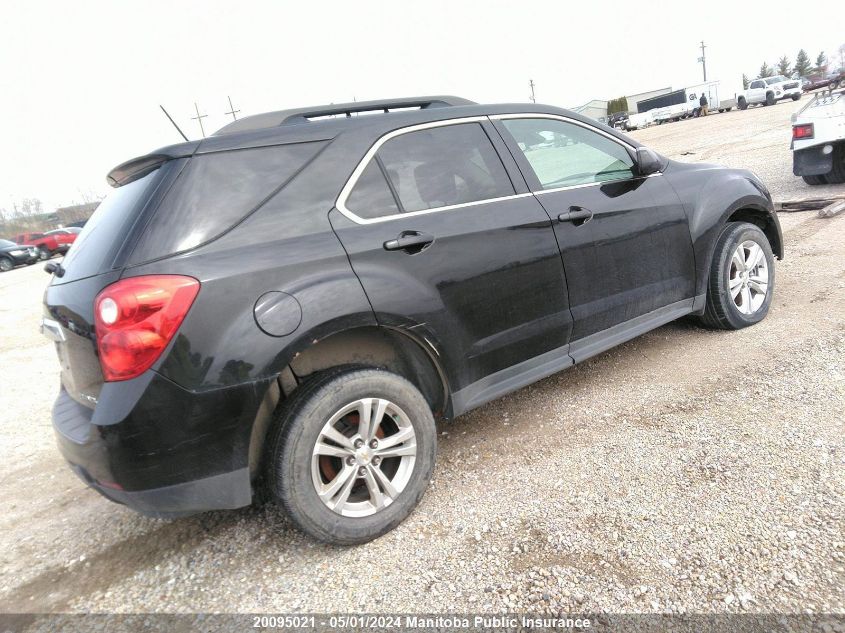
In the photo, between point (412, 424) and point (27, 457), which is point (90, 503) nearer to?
point (27, 457)

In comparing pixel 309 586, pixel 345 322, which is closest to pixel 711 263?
pixel 345 322

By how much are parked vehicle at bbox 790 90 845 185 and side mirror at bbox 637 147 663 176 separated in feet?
20.7

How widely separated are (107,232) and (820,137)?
9.27 meters

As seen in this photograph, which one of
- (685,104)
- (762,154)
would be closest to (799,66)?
(685,104)

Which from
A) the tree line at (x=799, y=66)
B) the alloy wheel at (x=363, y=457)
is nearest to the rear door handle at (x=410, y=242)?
the alloy wheel at (x=363, y=457)

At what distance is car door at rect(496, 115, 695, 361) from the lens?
→ 3.07 metres

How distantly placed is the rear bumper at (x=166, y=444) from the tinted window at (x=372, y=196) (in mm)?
907

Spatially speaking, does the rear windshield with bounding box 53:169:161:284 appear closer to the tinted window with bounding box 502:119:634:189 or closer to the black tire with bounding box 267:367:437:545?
the black tire with bounding box 267:367:437:545

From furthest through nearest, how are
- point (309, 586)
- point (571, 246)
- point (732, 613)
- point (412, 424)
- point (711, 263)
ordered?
point (711, 263) → point (571, 246) → point (412, 424) → point (309, 586) → point (732, 613)

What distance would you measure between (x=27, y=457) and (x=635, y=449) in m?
4.00

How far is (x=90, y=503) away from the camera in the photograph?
3.12m

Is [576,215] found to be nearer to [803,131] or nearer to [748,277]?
[748,277]

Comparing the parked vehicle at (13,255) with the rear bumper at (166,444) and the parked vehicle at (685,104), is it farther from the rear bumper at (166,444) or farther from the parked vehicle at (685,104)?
the parked vehicle at (685,104)

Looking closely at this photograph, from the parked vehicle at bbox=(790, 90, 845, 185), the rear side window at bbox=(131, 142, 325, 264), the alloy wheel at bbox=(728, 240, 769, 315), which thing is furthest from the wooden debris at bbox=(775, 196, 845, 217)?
the rear side window at bbox=(131, 142, 325, 264)
